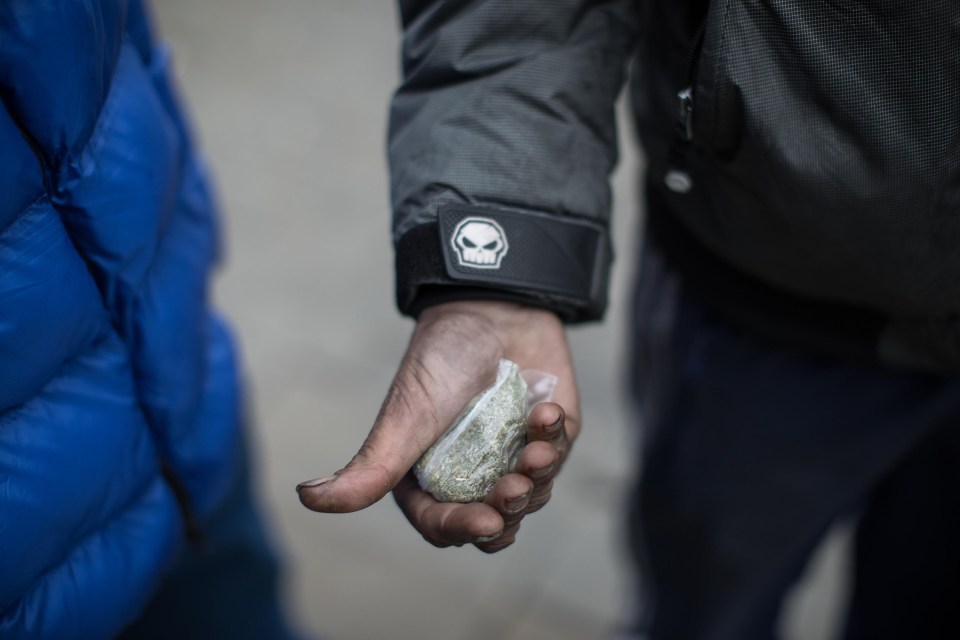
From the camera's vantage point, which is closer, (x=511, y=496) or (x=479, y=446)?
(x=511, y=496)

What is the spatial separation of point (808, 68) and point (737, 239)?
35 cm

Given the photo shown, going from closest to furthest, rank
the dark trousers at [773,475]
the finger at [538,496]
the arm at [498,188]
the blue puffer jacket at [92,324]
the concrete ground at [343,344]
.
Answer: the blue puffer jacket at [92,324], the finger at [538,496], the arm at [498,188], the dark trousers at [773,475], the concrete ground at [343,344]

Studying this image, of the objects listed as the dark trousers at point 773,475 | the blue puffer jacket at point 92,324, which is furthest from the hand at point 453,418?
the dark trousers at point 773,475

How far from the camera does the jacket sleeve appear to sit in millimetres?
1235

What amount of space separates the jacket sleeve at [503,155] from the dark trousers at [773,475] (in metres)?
0.53

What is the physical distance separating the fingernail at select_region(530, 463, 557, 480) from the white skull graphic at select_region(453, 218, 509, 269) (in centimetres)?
32

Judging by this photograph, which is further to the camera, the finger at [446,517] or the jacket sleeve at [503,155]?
the jacket sleeve at [503,155]

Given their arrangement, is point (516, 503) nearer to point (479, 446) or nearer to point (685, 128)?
point (479, 446)

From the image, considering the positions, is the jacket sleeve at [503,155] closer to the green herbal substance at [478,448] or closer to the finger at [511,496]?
the green herbal substance at [478,448]

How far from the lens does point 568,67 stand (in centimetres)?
133

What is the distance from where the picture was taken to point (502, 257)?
1230mm

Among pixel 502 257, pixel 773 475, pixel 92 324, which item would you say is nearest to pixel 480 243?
pixel 502 257

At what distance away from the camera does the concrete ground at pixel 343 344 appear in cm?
241

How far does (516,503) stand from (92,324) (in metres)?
0.59
